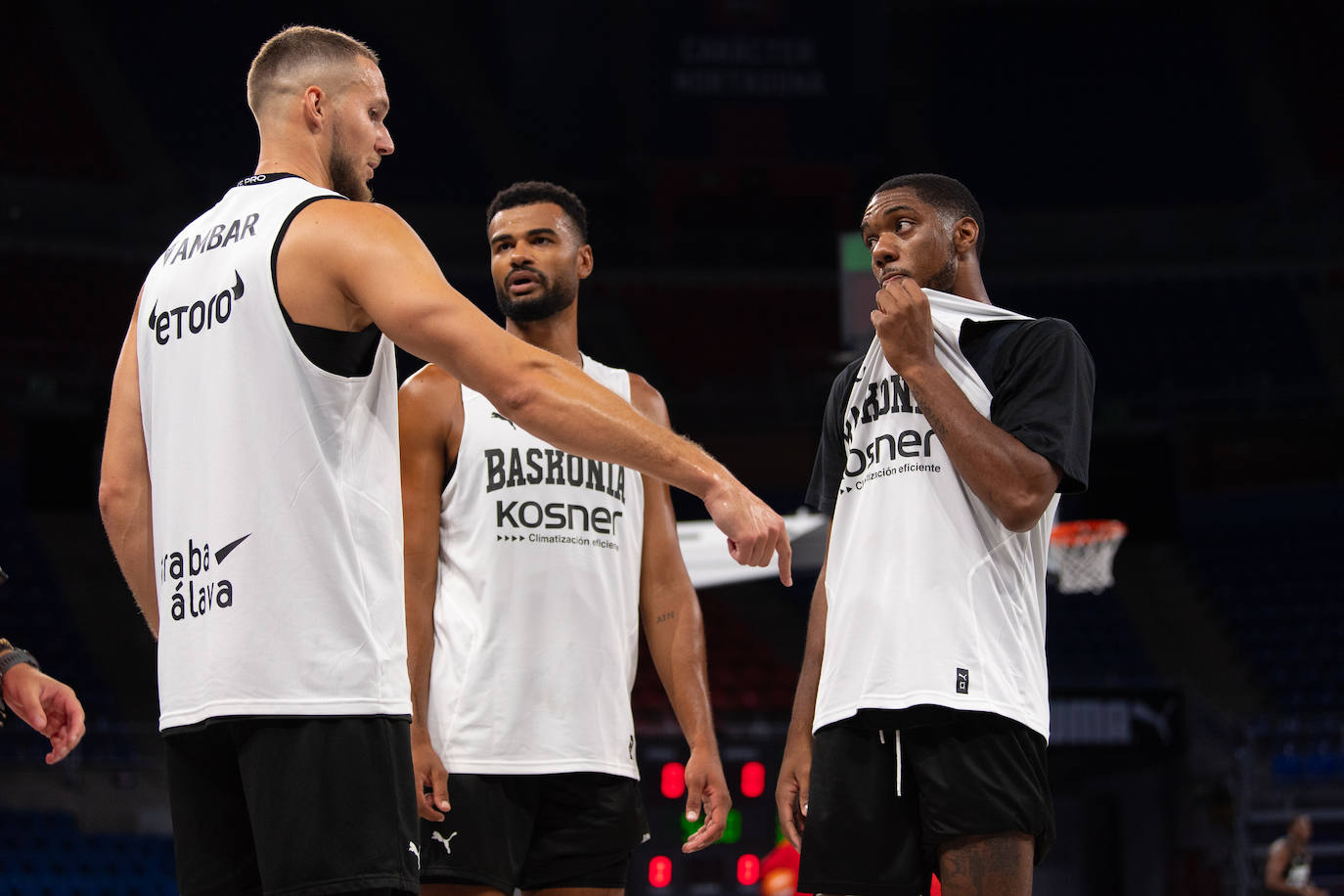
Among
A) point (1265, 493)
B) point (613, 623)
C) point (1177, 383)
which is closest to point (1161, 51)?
point (1177, 383)

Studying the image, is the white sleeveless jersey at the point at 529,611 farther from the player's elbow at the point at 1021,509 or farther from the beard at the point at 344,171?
the player's elbow at the point at 1021,509

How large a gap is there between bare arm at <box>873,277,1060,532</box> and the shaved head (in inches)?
46.2

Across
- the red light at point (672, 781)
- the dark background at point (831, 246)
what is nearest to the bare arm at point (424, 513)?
the red light at point (672, 781)

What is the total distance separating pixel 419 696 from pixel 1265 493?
16756 mm

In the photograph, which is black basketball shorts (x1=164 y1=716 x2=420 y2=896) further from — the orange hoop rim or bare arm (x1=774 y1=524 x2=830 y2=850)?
the orange hoop rim

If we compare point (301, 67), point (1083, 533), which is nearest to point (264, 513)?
point (301, 67)

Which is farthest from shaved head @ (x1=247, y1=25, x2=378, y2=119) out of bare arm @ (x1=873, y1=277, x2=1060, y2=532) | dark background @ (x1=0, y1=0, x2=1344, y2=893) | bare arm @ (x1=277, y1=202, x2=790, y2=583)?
dark background @ (x1=0, y1=0, x2=1344, y2=893)

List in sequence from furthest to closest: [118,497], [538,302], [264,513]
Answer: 1. [538,302]
2. [118,497]
3. [264,513]

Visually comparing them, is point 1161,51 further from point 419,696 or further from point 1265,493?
point 419,696

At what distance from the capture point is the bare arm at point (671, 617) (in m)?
3.76

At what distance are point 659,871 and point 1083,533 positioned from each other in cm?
626

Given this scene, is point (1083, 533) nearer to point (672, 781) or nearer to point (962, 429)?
point (672, 781)

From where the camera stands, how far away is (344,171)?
2.71 m

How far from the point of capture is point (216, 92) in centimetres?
2122
